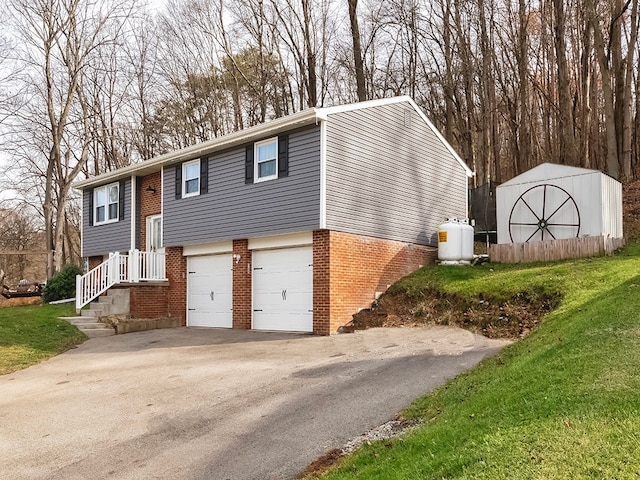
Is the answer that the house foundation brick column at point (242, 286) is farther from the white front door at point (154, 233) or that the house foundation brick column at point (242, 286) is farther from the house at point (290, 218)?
the white front door at point (154, 233)

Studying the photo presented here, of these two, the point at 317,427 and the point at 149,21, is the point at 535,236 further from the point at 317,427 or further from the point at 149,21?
the point at 149,21

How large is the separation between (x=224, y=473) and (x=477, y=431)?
239cm

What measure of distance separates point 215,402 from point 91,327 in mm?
8970

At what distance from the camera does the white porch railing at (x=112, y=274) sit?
1577cm

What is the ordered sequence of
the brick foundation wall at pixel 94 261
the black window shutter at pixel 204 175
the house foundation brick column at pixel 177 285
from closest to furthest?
the black window shutter at pixel 204 175 < the house foundation brick column at pixel 177 285 < the brick foundation wall at pixel 94 261

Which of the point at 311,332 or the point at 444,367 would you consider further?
the point at 311,332

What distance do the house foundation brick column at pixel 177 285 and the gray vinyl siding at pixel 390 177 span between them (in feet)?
20.7

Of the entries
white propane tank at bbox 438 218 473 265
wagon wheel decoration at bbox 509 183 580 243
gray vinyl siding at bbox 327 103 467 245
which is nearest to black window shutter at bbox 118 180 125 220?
gray vinyl siding at bbox 327 103 467 245

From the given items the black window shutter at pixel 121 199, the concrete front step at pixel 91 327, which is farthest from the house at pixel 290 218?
the concrete front step at pixel 91 327

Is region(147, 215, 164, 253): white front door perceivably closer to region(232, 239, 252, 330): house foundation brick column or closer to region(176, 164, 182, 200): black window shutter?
region(176, 164, 182, 200): black window shutter

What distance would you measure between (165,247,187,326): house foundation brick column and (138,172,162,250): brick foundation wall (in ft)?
6.60

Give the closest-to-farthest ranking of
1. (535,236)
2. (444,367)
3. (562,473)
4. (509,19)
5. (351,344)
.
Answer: (562,473), (444,367), (351,344), (535,236), (509,19)

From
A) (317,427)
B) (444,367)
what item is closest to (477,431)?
(317,427)

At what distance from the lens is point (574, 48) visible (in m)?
28.3
